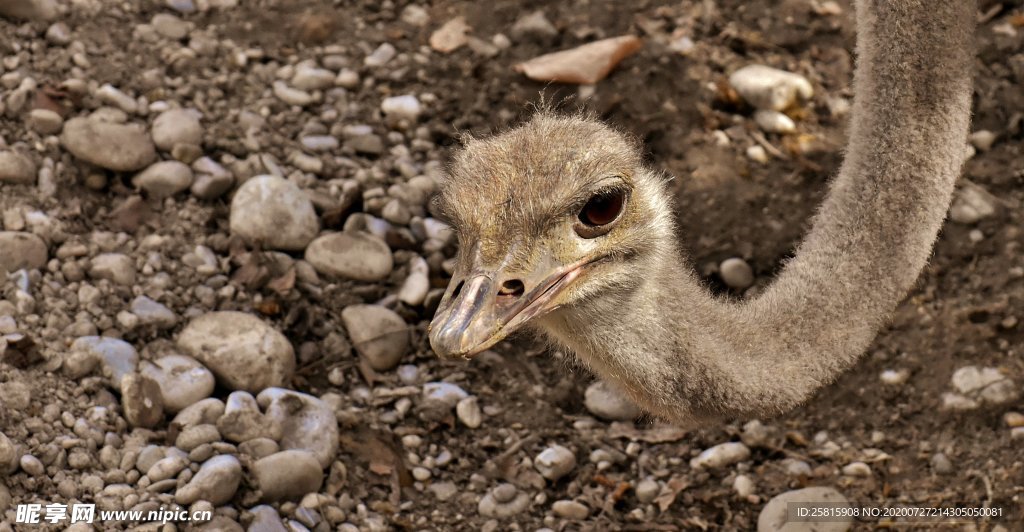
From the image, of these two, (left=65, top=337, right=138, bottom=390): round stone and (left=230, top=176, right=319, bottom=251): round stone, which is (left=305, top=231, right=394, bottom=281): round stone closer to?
(left=230, top=176, right=319, bottom=251): round stone

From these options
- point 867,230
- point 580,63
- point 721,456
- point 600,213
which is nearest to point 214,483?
point 600,213

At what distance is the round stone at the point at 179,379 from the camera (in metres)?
3.33

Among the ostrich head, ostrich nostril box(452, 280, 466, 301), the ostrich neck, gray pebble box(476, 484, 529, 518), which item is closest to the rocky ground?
gray pebble box(476, 484, 529, 518)

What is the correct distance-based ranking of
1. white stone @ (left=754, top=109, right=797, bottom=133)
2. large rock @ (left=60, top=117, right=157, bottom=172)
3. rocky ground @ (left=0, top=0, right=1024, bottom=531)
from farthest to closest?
white stone @ (left=754, top=109, right=797, bottom=133) < large rock @ (left=60, top=117, right=157, bottom=172) < rocky ground @ (left=0, top=0, right=1024, bottom=531)

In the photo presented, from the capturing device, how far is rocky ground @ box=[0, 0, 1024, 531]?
3.29 meters

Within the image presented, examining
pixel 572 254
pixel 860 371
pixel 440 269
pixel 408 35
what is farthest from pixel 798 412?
pixel 408 35

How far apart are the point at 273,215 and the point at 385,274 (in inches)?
15.2

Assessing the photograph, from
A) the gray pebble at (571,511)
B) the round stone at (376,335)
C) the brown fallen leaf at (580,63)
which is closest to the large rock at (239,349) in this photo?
the round stone at (376,335)

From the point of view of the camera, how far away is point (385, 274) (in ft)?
13.1

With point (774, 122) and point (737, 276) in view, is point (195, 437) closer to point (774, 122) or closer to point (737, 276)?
point (737, 276)

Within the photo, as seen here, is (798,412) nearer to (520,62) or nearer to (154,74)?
(520,62)

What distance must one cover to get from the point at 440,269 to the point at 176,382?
101 cm

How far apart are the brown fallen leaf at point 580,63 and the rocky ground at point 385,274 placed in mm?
47

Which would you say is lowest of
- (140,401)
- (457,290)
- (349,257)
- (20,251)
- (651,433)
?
(651,433)
